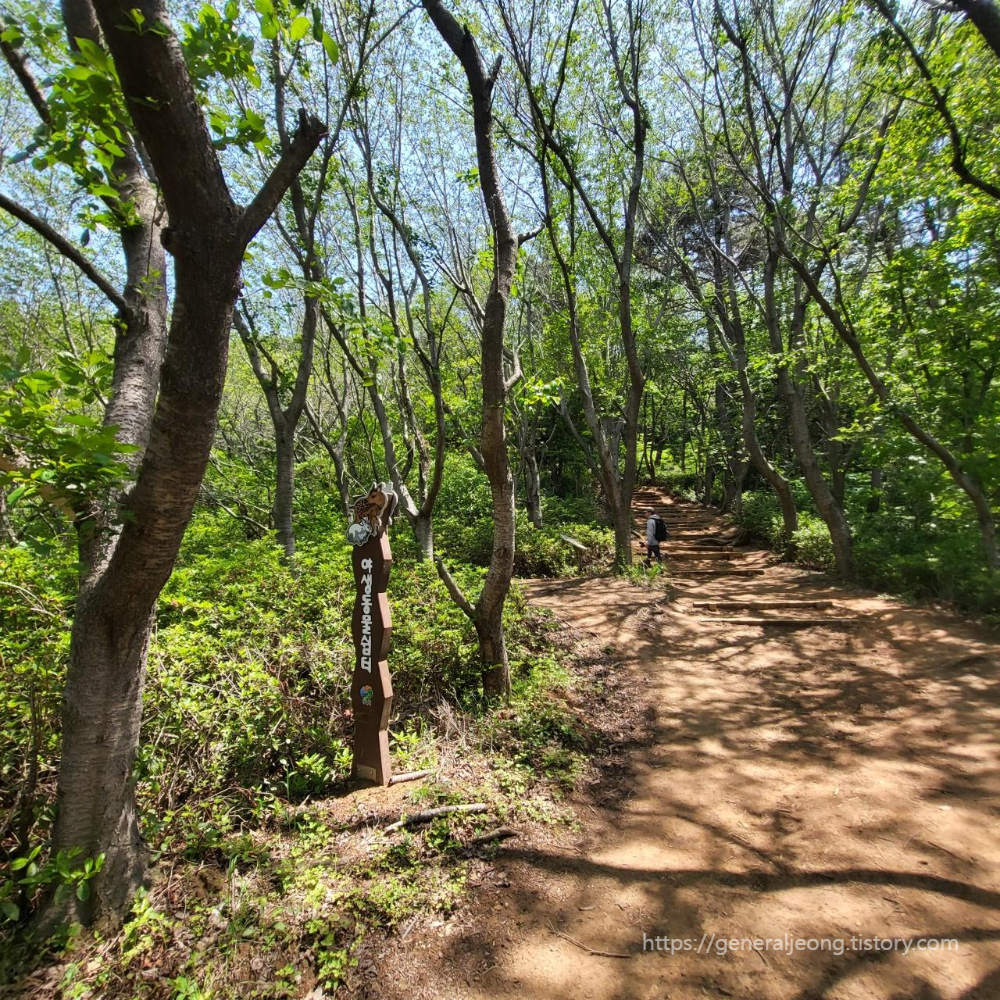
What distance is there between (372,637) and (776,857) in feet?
9.98

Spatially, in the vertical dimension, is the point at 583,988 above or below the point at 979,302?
below

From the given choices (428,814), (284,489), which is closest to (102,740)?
(428,814)

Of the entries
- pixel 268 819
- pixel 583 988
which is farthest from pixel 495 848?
pixel 268 819

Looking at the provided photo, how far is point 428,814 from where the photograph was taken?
3.25 meters

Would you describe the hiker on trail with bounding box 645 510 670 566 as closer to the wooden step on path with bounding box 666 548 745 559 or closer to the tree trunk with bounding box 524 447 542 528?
the wooden step on path with bounding box 666 548 745 559

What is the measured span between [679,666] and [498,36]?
9.00m

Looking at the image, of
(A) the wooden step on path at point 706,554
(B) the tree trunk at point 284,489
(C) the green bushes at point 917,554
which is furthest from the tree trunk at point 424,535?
(C) the green bushes at point 917,554

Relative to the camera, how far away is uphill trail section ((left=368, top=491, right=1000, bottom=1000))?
2.36 meters

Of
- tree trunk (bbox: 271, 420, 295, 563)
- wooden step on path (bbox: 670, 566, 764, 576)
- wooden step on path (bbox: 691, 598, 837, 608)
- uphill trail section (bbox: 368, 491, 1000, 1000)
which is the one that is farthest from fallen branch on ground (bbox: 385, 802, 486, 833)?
wooden step on path (bbox: 670, 566, 764, 576)

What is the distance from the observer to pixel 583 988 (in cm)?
233

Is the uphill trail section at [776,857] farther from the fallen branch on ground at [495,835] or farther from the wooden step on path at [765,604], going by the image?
the wooden step on path at [765,604]

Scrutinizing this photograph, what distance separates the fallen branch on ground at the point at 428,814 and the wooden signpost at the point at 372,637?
444mm

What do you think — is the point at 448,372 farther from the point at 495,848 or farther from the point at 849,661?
the point at 495,848

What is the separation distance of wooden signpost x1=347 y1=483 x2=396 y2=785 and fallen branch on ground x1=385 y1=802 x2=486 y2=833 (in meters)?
0.44
